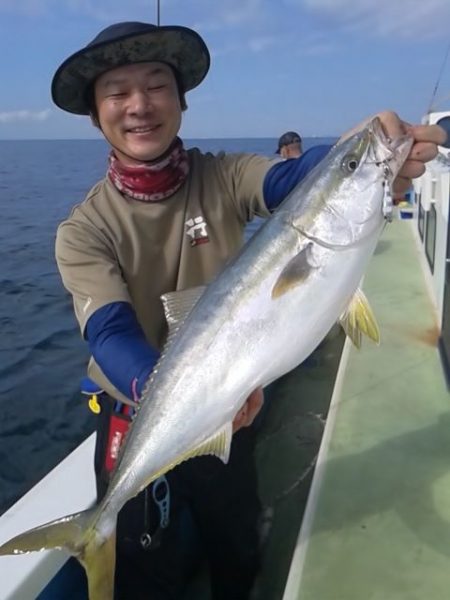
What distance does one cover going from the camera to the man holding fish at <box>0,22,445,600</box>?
7.07 ft

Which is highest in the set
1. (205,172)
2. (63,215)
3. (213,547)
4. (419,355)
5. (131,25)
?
(131,25)

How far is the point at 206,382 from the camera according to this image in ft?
7.00

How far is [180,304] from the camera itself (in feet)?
7.69

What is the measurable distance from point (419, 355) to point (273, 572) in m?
1.95

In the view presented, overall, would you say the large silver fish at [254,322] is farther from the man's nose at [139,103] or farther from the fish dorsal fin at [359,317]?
the man's nose at [139,103]

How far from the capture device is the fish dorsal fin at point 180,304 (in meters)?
2.30

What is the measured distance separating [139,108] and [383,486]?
2.20 m

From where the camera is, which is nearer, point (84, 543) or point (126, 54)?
point (84, 543)

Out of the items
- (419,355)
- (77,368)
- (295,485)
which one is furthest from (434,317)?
(77,368)

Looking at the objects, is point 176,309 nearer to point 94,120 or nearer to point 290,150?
point 94,120

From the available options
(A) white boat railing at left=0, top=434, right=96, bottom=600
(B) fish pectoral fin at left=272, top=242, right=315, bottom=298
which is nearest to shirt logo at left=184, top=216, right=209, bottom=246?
(B) fish pectoral fin at left=272, top=242, right=315, bottom=298

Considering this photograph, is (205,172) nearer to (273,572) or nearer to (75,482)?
(75,482)

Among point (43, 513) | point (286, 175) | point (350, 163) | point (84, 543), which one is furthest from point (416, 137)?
point (43, 513)

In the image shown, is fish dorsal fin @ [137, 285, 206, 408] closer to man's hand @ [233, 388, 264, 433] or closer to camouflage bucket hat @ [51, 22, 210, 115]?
man's hand @ [233, 388, 264, 433]
